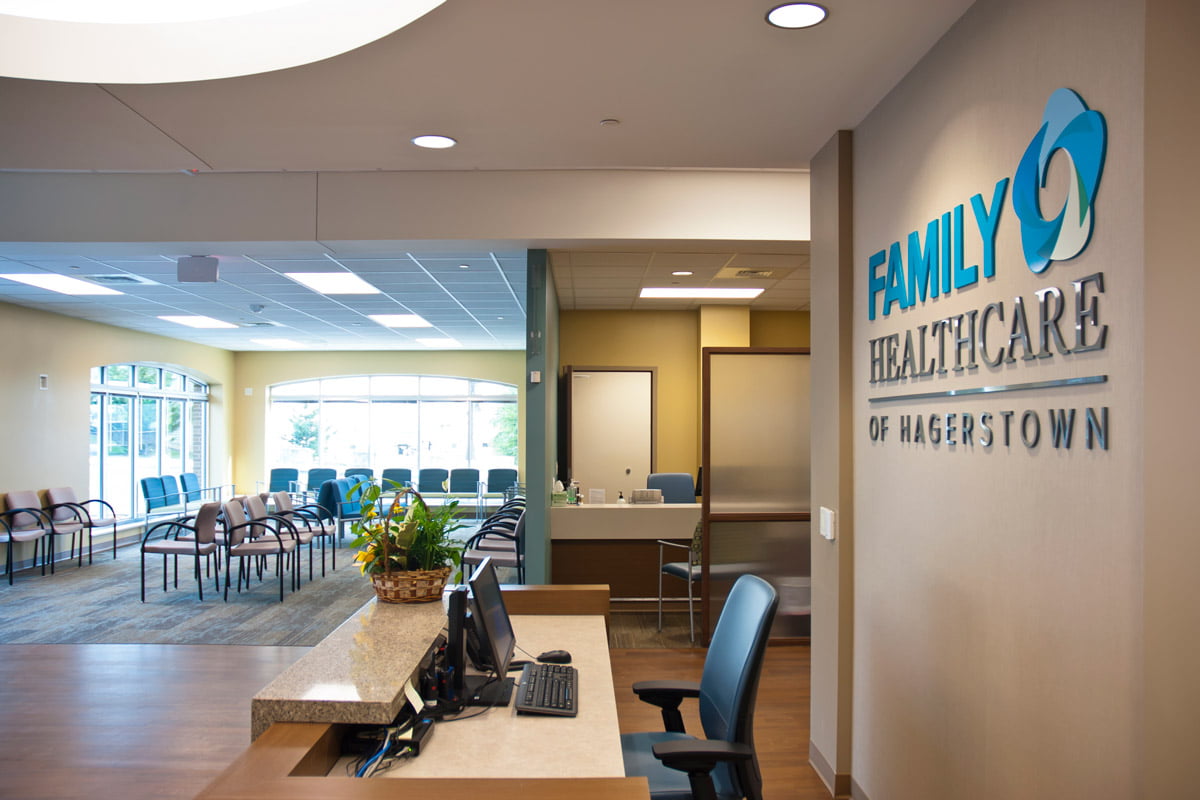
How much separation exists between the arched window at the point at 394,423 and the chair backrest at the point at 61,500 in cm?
483

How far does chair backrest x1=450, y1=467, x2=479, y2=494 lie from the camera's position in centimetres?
1357

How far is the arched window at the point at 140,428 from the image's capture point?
11164 mm

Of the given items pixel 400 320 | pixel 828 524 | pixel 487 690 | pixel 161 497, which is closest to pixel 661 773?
pixel 487 690

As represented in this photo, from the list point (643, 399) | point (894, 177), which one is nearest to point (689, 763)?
point (894, 177)

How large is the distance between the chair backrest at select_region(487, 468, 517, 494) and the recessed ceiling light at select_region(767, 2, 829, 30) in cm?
1159

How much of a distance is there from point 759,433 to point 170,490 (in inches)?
392

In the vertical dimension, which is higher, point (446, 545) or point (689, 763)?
point (446, 545)

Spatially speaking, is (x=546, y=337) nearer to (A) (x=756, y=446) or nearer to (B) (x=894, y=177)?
(A) (x=756, y=446)

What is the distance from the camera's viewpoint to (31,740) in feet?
13.3

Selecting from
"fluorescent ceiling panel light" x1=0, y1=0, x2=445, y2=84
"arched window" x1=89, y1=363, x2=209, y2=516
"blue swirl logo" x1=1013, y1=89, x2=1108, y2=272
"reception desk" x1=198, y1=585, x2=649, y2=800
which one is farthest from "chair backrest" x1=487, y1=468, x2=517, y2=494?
"blue swirl logo" x1=1013, y1=89, x2=1108, y2=272

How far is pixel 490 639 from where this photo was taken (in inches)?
90.5

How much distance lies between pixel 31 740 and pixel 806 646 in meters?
4.64

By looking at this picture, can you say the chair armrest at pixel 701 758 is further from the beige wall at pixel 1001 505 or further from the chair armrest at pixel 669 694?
the beige wall at pixel 1001 505

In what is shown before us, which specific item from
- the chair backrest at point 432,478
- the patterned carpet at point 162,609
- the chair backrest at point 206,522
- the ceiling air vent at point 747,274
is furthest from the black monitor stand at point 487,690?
the chair backrest at point 432,478
